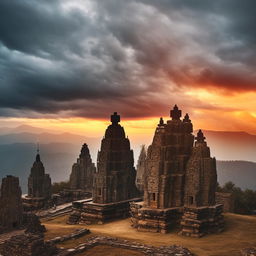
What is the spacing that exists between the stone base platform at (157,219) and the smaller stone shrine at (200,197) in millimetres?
1484

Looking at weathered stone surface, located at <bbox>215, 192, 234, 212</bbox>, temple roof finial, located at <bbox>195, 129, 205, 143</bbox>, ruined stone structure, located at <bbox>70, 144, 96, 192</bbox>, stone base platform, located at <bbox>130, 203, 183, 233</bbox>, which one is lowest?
stone base platform, located at <bbox>130, 203, 183, 233</bbox>

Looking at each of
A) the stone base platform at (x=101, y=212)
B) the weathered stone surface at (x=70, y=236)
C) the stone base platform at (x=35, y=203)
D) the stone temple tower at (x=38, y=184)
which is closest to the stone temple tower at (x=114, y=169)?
the stone base platform at (x=101, y=212)

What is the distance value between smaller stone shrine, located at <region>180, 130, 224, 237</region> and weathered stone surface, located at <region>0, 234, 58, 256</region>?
13.8 metres

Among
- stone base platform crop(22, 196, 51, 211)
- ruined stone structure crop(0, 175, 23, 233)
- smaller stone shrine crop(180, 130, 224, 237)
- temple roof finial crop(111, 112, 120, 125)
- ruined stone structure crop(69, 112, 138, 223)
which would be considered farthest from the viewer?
stone base platform crop(22, 196, 51, 211)

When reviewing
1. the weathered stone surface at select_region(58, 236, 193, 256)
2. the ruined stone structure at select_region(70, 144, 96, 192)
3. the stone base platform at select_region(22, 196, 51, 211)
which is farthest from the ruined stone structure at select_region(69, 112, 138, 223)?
the ruined stone structure at select_region(70, 144, 96, 192)

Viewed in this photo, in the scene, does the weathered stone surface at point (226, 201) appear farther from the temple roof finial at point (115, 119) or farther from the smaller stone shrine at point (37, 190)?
the smaller stone shrine at point (37, 190)

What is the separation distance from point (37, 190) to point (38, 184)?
930mm

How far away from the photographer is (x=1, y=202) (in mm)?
35406

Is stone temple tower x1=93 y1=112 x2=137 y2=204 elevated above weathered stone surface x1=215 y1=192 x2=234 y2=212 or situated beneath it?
elevated above

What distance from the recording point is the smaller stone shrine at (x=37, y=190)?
189ft

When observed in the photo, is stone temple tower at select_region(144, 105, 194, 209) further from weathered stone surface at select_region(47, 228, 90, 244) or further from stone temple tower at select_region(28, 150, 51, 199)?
stone temple tower at select_region(28, 150, 51, 199)

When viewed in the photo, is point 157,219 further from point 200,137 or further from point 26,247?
point 26,247

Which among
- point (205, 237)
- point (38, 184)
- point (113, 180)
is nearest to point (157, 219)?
point (205, 237)

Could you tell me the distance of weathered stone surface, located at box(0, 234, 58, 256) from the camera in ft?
76.2
